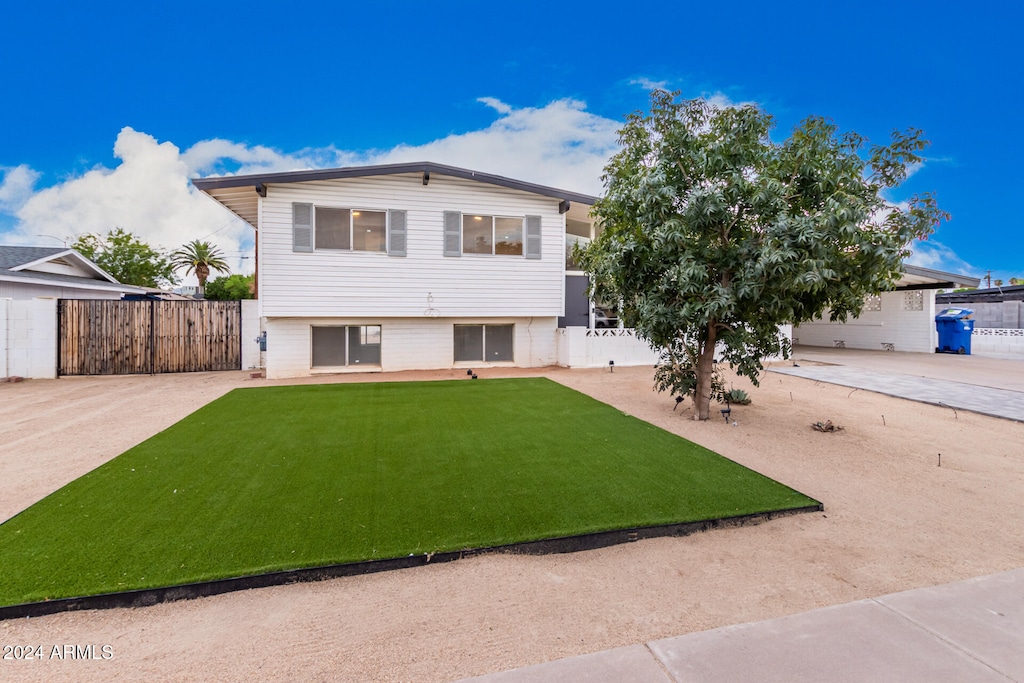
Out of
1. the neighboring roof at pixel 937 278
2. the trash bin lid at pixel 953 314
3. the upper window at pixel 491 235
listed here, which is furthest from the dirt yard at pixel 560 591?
the trash bin lid at pixel 953 314

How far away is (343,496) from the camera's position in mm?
3619

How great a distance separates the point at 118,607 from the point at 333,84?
19.1 m

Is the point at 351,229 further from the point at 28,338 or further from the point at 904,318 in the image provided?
the point at 904,318

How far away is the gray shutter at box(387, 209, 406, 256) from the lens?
10836mm

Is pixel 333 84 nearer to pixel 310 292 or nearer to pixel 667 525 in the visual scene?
pixel 310 292

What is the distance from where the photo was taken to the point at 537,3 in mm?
14344

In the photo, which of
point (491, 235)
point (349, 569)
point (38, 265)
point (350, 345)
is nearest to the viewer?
point (349, 569)

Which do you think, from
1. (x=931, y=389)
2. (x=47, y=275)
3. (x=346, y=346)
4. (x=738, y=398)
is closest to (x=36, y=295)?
(x=47, y=275)

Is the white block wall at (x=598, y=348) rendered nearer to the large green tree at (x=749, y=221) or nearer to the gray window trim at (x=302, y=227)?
the large green tree at (x=749, y=221)

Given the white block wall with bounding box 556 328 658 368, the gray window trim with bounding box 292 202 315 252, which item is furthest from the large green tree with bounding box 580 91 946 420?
the gray window trim with bounding box 292 202 315 252

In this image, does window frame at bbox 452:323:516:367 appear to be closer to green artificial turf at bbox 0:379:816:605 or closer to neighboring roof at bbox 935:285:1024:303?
green artificial turf at bbox 0:379:816:605

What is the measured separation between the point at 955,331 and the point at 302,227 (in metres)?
23.2

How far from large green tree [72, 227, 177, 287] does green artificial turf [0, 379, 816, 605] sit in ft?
91.6

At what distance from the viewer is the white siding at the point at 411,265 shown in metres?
10.2
